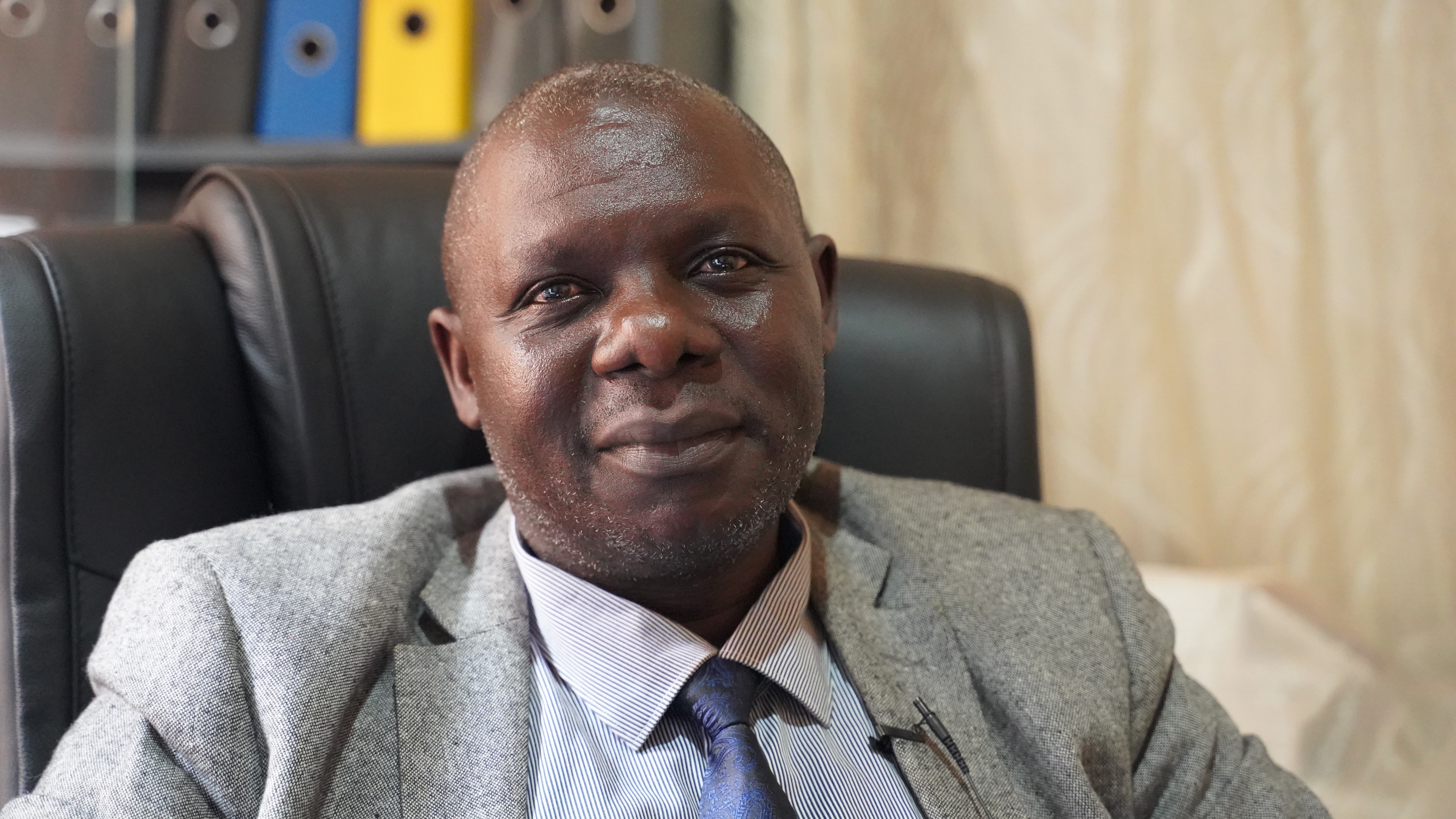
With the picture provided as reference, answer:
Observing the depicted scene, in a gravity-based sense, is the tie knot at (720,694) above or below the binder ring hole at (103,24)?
below

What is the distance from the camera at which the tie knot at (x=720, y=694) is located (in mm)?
893

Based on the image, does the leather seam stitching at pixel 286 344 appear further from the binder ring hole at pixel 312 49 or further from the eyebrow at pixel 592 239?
the binder ring hole at pixel 312 49

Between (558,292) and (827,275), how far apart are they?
32cm

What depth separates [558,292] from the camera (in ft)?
3.01

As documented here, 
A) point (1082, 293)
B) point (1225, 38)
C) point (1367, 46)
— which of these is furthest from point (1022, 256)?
point (1367, 46)

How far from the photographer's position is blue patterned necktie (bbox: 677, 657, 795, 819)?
31.8 inches

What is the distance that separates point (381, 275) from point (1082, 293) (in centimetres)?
101

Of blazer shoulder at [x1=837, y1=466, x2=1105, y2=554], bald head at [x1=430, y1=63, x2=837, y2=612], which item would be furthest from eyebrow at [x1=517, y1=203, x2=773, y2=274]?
blazer shoulder at [x1=837, y1=466, x2=1105, y2=554]

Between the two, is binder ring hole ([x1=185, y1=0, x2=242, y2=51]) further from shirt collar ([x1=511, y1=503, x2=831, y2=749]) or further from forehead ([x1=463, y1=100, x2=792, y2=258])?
shirt collar ([x1=511, y1=503, x2=831, y2=749])

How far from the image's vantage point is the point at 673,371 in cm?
86

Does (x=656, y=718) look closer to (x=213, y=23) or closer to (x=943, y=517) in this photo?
(x=943, y=517)

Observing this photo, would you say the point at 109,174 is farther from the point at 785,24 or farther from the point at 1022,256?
the point at 1022,256

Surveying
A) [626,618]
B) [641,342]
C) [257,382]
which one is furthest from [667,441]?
[257,382]

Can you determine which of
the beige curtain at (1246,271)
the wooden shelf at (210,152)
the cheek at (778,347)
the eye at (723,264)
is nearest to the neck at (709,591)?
the cheek at (778,347)
